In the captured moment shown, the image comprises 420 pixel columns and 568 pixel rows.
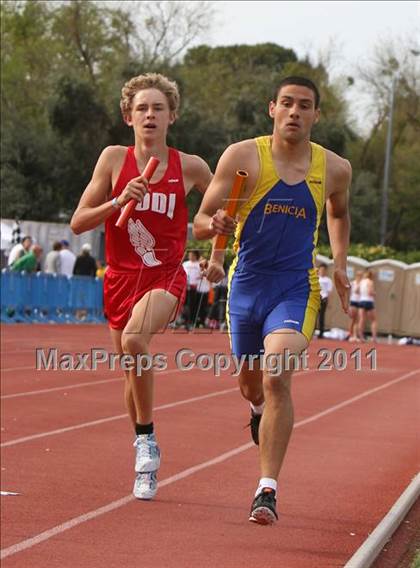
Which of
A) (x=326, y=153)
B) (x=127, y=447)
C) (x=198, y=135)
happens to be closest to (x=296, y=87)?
(x=326, y=153)

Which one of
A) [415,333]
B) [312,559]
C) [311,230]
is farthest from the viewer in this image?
[415,333]

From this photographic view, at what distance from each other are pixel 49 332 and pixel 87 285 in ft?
9.04

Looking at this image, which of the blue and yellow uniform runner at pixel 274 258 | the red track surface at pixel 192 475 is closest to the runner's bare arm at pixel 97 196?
the blue and yellow uniform runner at pixel 274 258

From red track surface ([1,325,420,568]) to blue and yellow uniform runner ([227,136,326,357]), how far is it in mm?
2347

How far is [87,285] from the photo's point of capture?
26.7m

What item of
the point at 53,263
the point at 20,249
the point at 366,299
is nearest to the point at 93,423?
the point at 20,249

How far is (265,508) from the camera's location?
17.5 feet

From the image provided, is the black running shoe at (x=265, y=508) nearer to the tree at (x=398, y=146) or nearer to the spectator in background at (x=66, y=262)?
the tree at (x=398, y=146)

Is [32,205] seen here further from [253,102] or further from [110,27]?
[253,102]

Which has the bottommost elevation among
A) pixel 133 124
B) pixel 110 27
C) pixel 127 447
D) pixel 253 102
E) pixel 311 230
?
pixel 127 447

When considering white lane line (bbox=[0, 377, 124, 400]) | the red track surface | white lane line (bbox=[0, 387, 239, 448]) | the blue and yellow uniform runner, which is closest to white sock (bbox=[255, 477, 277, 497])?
the blue and yellow uniform runner

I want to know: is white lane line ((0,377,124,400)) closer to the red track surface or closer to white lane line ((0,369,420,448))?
the red track surface

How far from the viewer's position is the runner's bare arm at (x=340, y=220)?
5430 millimetres

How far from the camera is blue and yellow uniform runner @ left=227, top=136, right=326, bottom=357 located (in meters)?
5.29
